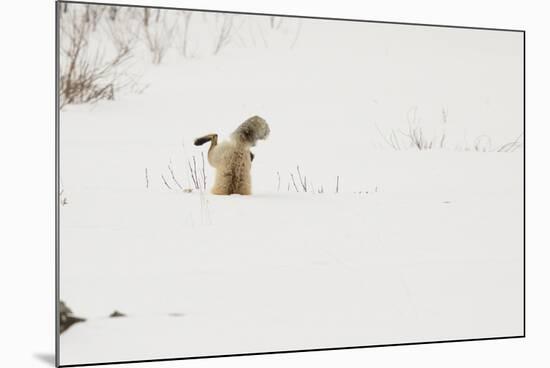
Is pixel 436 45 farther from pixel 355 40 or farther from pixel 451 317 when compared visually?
pixel 451 317

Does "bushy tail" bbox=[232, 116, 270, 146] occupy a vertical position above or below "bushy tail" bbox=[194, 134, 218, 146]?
above

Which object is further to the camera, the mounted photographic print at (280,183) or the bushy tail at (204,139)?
the bushy tail at (204,139)

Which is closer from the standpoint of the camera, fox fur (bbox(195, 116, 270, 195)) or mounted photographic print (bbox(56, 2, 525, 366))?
mounted photographic print (bbox(56, 2, 525, 366))

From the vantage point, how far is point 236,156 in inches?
136

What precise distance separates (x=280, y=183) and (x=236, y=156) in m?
0.21

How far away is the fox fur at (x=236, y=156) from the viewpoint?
→ 3424 millimetres

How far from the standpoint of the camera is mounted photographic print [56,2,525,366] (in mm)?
3291

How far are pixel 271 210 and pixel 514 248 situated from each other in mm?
1121

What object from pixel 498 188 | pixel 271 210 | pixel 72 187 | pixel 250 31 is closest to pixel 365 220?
pixel 271 210

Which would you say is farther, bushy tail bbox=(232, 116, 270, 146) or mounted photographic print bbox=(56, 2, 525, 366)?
bushy tail bbox=(232, 116, 270, 146)

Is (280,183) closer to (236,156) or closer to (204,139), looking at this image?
(236,156)

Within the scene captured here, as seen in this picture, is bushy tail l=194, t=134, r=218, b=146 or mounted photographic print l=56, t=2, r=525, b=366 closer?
mounted photographic print l=56, t=2, r=525, b=366

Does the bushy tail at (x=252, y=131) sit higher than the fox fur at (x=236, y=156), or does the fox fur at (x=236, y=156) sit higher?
the bushy tail at (x=252, y=131)

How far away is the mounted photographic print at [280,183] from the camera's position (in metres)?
3.29
